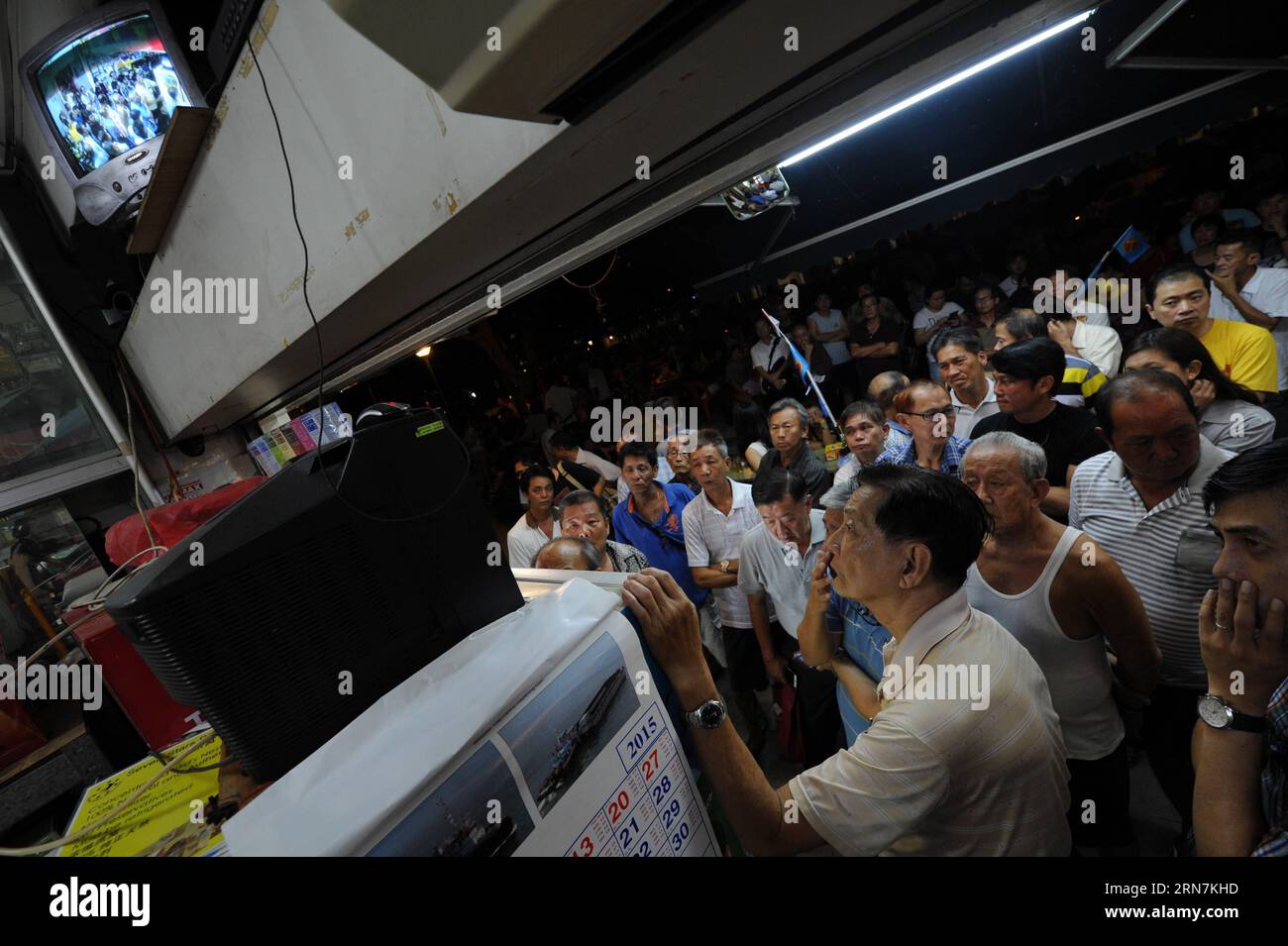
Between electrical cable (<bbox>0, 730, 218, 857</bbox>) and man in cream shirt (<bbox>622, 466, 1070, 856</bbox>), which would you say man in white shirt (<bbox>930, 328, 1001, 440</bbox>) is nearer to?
man in cream shirt (<bbox>622, 466, 1070, 856</bbox>)

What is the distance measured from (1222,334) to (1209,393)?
962mm

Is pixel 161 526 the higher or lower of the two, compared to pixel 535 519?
higher

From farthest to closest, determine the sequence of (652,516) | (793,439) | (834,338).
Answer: (834,338) → (652,516) → (793,439)

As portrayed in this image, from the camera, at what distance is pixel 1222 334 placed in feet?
9.43

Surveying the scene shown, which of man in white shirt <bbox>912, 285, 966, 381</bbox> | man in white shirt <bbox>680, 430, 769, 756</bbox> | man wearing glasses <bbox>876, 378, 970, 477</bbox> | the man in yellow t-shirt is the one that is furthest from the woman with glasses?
man in white shirt <bbox>912, 285, 966, 381</bbox>

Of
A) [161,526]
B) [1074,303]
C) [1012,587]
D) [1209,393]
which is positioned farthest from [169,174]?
[1074,303]

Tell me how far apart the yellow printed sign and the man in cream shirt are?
0.72 m

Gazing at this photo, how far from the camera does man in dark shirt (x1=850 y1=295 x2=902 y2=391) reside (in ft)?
18.8

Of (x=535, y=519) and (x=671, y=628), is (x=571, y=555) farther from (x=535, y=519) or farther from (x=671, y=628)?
(x=535, y=519)

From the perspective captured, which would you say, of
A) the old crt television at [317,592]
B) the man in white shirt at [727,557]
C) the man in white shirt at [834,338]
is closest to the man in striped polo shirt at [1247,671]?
the old crt television at [317,592]

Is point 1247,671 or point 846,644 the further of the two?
point 846,644

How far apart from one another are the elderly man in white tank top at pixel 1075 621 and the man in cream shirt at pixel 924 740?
597 millimetres

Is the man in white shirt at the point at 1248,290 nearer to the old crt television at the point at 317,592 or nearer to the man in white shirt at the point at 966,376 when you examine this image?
the man in white shirt at the point at 966,376
